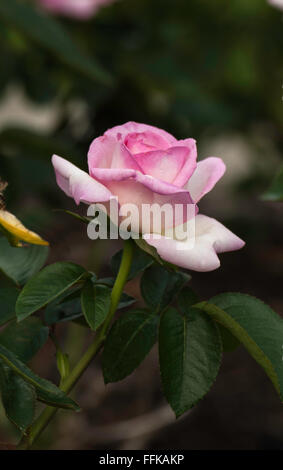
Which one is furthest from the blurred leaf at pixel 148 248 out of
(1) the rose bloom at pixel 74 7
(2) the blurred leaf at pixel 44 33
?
(1) the rose bloom at pixel 74 7

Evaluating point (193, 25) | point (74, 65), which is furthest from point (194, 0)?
point (74, 65)

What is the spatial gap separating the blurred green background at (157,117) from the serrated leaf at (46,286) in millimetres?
411

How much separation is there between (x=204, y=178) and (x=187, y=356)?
0.09 m

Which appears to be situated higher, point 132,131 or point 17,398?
point 132,131

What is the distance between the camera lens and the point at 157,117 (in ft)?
3.68

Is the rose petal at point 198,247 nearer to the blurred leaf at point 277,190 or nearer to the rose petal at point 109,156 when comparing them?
Result: the rose petal at point 109,156

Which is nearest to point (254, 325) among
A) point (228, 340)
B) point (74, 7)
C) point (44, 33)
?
point (228, 340)

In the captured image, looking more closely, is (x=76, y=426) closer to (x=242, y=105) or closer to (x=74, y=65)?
(x=74, y=65)

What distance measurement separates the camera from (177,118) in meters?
1.20

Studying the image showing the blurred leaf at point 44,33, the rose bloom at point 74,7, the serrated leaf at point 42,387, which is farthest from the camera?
the rose bloom at point 74,7

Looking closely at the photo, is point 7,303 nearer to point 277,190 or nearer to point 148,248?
point 148,248

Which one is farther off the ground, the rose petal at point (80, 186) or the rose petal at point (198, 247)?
the rose petal at point (80, 186)

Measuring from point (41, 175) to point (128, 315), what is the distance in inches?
32.3

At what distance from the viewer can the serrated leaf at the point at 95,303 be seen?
1.01ft
